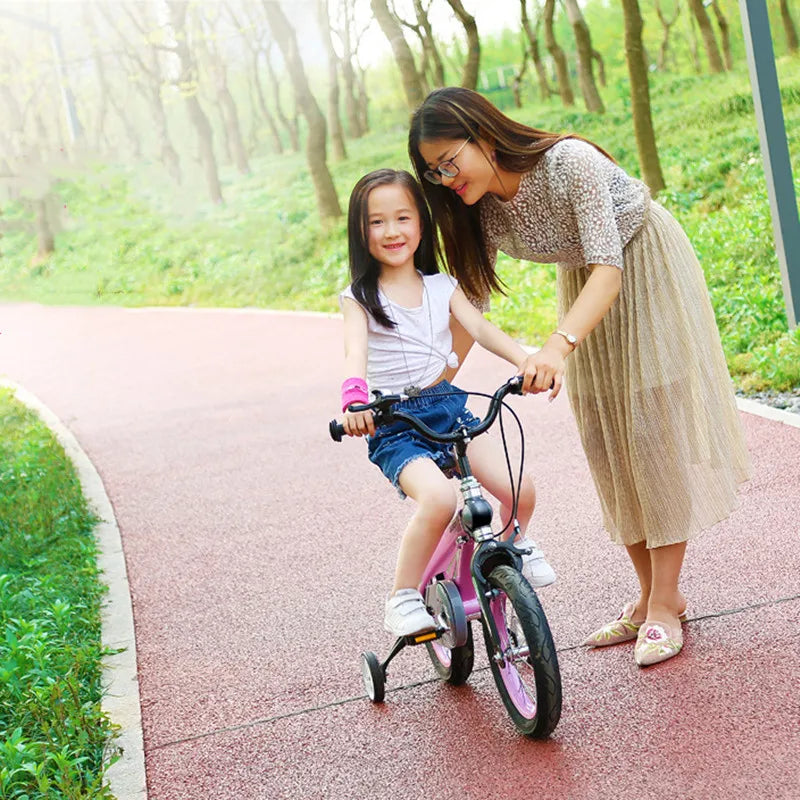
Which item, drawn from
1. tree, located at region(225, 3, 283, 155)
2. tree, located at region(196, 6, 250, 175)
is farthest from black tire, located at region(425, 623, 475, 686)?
tree, located at region(225, 3, 283, 155)

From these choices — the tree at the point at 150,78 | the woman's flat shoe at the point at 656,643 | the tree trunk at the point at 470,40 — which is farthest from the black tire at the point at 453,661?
the tree at the point at 150,78

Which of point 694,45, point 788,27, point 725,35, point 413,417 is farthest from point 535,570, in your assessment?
point 694,45

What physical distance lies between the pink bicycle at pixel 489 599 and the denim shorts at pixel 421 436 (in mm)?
116

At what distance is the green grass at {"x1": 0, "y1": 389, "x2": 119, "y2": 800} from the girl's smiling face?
1887 mm

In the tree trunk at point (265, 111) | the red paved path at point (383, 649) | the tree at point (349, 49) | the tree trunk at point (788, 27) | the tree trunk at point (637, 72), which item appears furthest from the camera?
the tree trunk at point (265, 111)

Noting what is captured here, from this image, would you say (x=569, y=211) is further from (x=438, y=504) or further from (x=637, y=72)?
(x=637, y=72)

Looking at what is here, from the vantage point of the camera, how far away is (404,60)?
1773 cm

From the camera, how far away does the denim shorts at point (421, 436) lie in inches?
139

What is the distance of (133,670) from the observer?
180 inches

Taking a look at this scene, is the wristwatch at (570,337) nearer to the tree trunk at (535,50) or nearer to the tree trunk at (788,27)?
the tree trunk at (788,27)

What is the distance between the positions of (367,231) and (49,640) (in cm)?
233

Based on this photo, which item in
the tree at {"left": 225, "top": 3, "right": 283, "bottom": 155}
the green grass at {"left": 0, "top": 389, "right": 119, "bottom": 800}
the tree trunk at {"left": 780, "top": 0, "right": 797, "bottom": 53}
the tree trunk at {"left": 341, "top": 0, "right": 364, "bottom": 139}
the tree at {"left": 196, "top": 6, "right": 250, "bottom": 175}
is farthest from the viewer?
the tree at {"left": 225, "top": 3, "right": 283, "bottom": 155}

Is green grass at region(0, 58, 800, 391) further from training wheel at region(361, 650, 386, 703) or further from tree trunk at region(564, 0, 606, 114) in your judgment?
training wheel at region(361, 650, 386, 703)

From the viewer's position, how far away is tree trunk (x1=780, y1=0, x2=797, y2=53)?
834 cm
